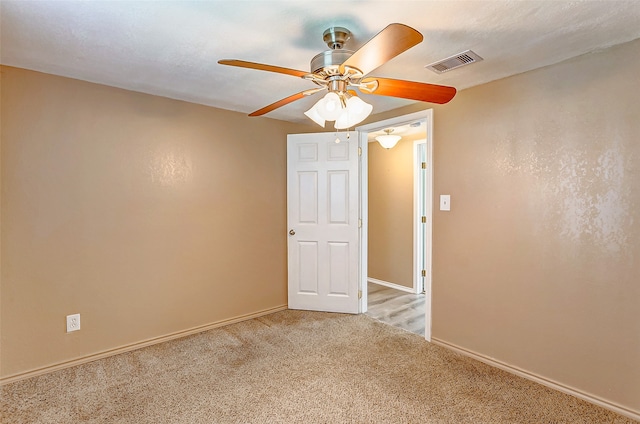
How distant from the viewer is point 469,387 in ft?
7.07

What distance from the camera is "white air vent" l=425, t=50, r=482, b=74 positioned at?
2.02 meters

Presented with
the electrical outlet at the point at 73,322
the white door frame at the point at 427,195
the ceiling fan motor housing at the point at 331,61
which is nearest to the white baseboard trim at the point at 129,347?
the electrical outlet at the point at 73,322

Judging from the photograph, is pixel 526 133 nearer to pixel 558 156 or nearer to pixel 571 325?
pixel 558 156

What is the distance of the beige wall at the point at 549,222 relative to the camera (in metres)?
1.88

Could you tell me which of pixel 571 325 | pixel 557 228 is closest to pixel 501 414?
pixel 571 325

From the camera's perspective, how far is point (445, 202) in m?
2.75

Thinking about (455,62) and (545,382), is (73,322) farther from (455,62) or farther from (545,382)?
(545,382)

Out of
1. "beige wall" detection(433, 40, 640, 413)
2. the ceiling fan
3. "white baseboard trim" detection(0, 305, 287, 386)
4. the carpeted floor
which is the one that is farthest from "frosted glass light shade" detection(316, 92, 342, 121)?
"white baseboard trim" detection(0, 305, 287, 386)

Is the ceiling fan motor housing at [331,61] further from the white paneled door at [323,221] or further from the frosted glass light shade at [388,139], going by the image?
the frosted glass light shade at [388,139]

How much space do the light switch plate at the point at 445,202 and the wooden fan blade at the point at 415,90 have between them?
120 cm

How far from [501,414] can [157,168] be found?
3.02m

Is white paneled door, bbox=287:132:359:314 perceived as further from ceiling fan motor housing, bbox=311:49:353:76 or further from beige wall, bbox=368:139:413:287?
ceiling fan motor housing, bbox=311:49:353:76

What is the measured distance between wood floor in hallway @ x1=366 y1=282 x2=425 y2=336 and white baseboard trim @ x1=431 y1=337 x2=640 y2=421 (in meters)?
0.39

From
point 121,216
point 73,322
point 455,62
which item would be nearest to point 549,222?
point 455,62
